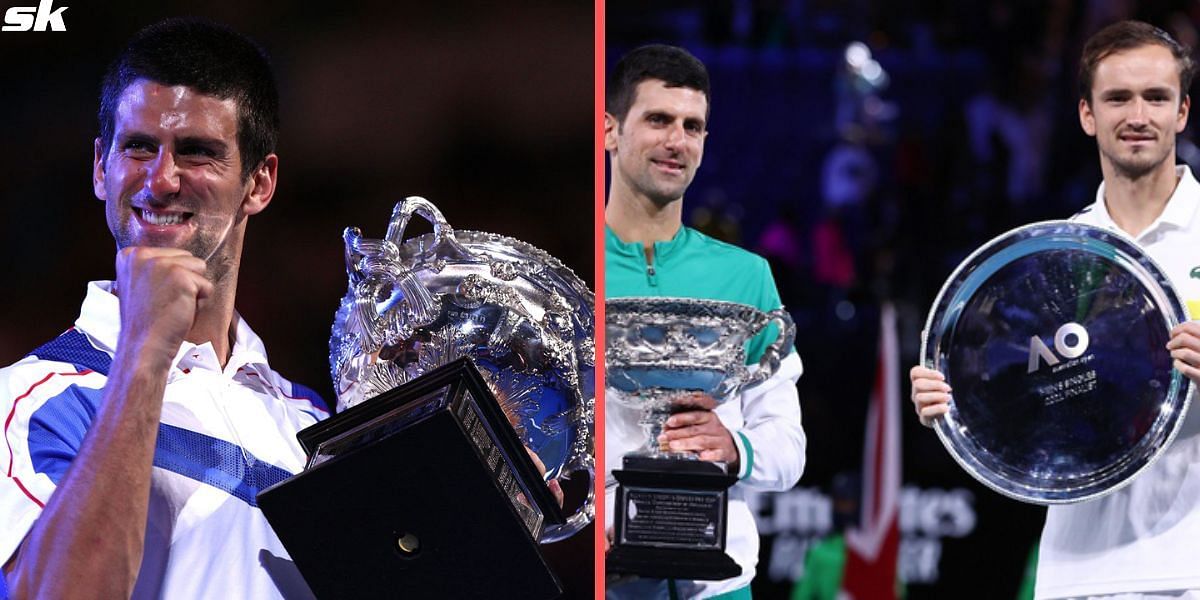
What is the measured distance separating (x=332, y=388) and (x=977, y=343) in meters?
1.34

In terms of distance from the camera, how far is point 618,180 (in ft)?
10.0

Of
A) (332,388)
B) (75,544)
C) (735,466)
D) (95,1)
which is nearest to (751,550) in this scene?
(735,466)

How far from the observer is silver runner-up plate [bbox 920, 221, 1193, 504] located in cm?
283

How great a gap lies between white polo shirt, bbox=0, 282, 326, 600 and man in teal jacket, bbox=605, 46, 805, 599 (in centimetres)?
88

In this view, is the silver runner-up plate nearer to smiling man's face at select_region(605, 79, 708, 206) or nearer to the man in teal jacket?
the man in teal jacket

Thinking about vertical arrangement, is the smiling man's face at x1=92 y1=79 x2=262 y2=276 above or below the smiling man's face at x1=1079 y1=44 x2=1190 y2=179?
below

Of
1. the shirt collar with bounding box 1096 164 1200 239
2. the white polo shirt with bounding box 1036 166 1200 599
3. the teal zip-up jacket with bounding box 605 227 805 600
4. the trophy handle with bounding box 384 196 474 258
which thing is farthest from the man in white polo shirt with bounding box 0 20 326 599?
the shirt collar with bounding box 1096 164 1200 239

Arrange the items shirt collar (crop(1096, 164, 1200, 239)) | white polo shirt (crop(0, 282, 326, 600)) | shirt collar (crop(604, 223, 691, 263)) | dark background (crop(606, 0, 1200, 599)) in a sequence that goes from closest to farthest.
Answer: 1. white polo shirt (crop(0, 282, 326, 600))
2. shirt collar (crop(1096, 164, 1200, 239))
3. shirt collar (crop(604, 223, 691, 263))
4. dark background (crop(606, 0, 1200, 599))

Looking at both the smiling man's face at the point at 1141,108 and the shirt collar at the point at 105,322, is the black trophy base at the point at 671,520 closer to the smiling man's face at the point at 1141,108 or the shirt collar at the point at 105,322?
the shirt collar at the point at 105,322

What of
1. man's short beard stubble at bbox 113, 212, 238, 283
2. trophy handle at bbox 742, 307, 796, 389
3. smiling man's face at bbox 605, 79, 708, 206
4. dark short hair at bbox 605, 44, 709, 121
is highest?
dark short hair at bbox 605, 44, 709, 121

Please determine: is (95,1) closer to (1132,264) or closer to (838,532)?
(1132,264)

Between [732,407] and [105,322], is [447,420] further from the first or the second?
[732,407]

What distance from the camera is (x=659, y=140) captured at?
301 centimetres

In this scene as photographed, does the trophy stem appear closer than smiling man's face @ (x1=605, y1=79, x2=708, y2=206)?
Yes
